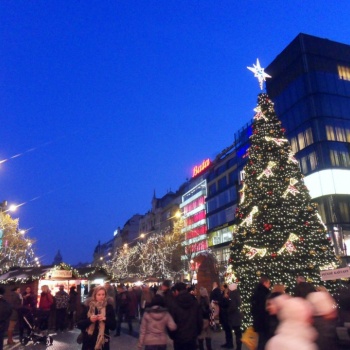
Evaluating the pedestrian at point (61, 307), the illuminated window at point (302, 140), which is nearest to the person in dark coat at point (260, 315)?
the pedestrian at point (61, 307)

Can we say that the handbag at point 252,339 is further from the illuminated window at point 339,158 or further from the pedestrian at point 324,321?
the illuminated window at point 339,158

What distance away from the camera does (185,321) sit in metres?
6.44

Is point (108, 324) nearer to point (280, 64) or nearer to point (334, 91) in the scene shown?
point (334, 91)

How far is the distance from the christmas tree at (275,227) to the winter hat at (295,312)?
11.3 metres

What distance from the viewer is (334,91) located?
4197 cm

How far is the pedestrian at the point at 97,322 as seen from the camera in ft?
18.0

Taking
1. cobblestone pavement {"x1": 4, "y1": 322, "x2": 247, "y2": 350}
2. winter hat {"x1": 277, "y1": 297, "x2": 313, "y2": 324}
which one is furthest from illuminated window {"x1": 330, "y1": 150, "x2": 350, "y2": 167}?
winter hat {"x1": 277, "y1": 297, "x2": 313, "y2": 324}

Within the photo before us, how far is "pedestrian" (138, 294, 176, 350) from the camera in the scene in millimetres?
5754

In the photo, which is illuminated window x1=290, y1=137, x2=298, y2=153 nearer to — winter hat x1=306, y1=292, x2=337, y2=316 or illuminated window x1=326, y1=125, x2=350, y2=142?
illuminated window x1=326, y1=125, x2=350, y2=142

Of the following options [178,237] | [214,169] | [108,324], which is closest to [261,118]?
[108,324]

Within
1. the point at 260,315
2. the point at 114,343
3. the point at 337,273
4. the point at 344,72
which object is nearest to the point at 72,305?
the point at 114,343

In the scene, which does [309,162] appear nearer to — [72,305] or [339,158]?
[339,158]

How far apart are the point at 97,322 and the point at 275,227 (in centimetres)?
1152

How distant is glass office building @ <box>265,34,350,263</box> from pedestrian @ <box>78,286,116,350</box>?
114 ft
